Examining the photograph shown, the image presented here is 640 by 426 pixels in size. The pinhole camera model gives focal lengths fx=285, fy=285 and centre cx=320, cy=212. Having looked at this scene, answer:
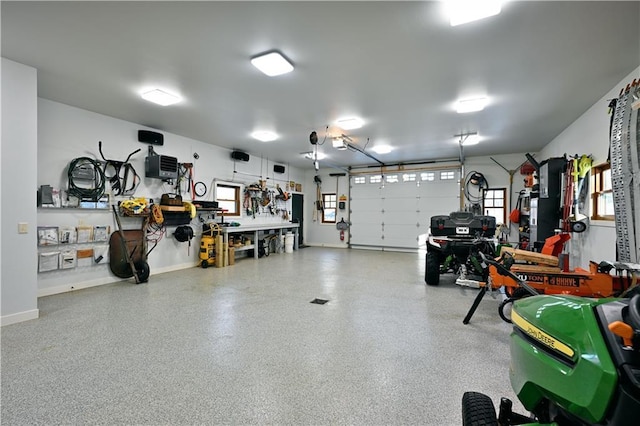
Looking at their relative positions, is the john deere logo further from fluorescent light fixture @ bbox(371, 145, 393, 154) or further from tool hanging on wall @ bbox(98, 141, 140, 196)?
fluorescent light fixture @ bbox(371, 145, 393, 154)

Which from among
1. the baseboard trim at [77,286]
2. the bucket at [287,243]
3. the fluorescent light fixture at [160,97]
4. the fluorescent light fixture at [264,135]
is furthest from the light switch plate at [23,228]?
the bucket at [287,243]

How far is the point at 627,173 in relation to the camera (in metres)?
1.83

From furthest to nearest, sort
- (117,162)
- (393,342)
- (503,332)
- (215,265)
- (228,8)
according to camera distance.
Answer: (215,265) < (117,162) < (503,332) < (393,342) < (228,8)

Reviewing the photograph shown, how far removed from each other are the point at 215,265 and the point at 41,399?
500 cm

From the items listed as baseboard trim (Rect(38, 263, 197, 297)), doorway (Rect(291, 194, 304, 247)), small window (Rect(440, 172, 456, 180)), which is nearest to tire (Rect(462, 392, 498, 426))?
baseboard trim (Rect(38, 263, 197, 297))

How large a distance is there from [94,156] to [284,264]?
4.49m

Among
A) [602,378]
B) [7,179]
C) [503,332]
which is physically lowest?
[503,332]

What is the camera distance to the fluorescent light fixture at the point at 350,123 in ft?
17.5

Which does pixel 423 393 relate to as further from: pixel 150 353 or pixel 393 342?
pixel 150 353

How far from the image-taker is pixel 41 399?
202 centimetres

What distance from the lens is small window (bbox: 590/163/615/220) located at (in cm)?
414

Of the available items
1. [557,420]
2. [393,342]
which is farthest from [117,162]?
[557,420]

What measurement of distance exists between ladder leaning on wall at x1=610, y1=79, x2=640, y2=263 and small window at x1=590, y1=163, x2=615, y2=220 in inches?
114

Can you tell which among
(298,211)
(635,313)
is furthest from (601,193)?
(298,211)
